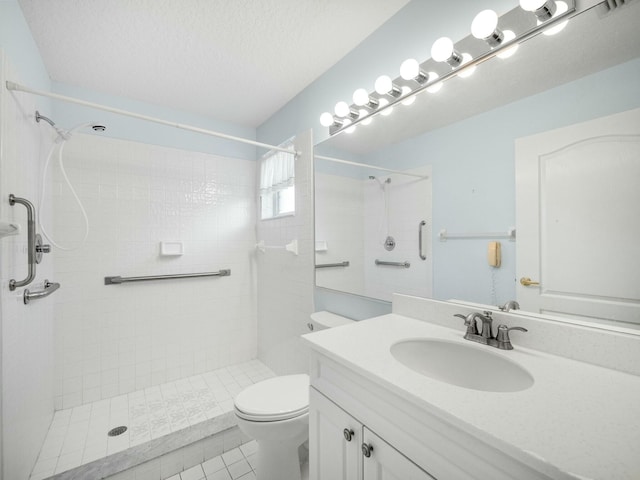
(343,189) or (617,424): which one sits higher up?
(343,189)

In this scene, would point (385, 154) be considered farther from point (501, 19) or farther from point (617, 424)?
point (617, 424)

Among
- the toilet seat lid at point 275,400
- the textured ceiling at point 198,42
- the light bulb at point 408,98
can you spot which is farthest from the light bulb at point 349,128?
the toilet seat lid at point 275,400

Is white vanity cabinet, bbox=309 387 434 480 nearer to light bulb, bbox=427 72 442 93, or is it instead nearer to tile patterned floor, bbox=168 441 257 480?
tile patterned floor, bbox=168 441 257 480

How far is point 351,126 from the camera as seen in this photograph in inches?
65.2

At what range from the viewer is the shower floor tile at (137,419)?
1.51 metres

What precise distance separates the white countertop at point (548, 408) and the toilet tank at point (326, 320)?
670 mm

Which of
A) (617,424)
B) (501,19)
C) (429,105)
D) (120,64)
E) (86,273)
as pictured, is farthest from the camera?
(86,273)

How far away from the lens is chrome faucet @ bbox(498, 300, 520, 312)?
3.35 feet

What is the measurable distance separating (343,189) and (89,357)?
2.16 metres

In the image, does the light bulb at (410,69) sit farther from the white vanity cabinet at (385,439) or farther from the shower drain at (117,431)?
the shower drain at (117,431)

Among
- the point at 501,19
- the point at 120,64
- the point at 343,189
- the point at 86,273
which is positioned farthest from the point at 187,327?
the point at 501,19

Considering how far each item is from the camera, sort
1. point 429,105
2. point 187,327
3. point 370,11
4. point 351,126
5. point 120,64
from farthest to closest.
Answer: point 187,327
point 120,64
point 351,126
point 370,11
point 429,105

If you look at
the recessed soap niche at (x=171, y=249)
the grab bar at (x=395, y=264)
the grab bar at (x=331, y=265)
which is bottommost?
the grab bar at (x=331, y=265)

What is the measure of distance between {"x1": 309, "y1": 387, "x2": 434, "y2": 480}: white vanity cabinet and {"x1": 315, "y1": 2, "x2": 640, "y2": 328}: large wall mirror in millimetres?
647
